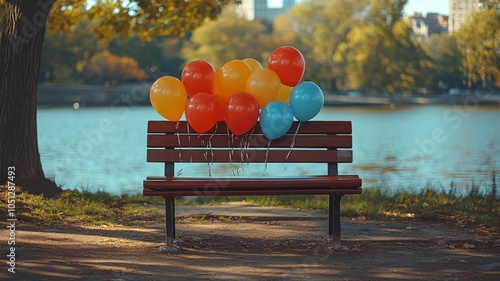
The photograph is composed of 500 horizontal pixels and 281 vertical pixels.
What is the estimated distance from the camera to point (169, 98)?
7.43m

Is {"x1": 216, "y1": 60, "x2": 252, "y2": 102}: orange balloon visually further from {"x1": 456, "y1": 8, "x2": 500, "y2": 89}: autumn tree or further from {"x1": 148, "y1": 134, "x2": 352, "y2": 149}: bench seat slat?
{"x1": 456, "y1": 8, "x2": 500, "y2": 89}: autumn tree

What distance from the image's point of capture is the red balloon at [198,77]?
7.60 metres

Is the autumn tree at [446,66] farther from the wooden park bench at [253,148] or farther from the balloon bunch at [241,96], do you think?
the wooden park bench at [253,148]

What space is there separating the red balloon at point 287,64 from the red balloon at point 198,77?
23.3 inches

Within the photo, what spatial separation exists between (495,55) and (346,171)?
24.1 metres

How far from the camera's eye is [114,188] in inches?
732

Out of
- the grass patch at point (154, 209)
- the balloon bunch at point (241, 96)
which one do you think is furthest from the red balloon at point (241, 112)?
the grass patch at point (154, 209)

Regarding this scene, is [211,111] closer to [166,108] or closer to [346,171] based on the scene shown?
[166,108]

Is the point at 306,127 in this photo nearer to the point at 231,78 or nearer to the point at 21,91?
the point at 231,78

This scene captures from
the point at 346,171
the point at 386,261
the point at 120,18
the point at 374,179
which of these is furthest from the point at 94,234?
the point at 346,171

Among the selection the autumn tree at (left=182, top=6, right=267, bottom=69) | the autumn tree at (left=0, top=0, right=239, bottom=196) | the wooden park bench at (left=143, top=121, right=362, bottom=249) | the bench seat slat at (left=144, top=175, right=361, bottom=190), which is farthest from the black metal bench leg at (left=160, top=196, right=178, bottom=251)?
the autumn tree at (left=182, top=6, right=267, bottom=69)

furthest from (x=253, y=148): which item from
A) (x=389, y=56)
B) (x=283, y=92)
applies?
(x=389, y=56)

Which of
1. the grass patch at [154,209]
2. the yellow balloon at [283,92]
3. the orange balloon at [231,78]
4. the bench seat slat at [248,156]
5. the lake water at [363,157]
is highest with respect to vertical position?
the orange balloon at [231,78]

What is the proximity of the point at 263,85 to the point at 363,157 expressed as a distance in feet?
73.6
